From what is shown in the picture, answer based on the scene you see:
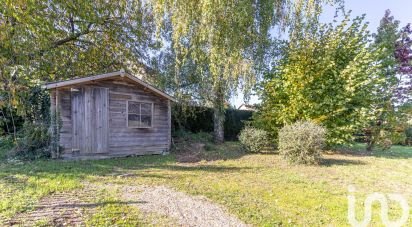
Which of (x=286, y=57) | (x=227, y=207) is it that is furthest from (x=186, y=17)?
(x=227, y=207)

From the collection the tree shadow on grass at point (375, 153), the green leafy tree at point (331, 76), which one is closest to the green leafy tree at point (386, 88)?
the tree shadow on grass at point (375, 153)

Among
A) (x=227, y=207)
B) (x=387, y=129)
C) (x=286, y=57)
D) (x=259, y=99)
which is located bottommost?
(x=227, y=207)

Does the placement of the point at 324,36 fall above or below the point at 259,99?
above

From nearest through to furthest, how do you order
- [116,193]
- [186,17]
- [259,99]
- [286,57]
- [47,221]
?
[47,221], [116,193], [186,17], [286,57], [259,99]

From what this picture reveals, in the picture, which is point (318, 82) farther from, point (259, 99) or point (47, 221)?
point (47, 221)

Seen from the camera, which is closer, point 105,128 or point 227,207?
point 227,207

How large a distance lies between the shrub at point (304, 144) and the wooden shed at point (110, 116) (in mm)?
5085

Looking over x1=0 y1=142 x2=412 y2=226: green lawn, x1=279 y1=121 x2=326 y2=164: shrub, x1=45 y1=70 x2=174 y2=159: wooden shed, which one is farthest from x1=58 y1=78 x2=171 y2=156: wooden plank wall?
x1=279 y1=121 x2=326 y2=164: shrub

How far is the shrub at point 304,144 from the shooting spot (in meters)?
7.38

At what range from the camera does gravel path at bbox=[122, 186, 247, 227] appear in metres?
3.50

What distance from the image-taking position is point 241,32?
31.6 feet

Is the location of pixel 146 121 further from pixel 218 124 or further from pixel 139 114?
pixel 218 124

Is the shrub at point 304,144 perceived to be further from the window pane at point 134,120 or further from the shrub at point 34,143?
the shrub at point 34,143

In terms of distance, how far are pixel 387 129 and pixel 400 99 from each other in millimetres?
1875
